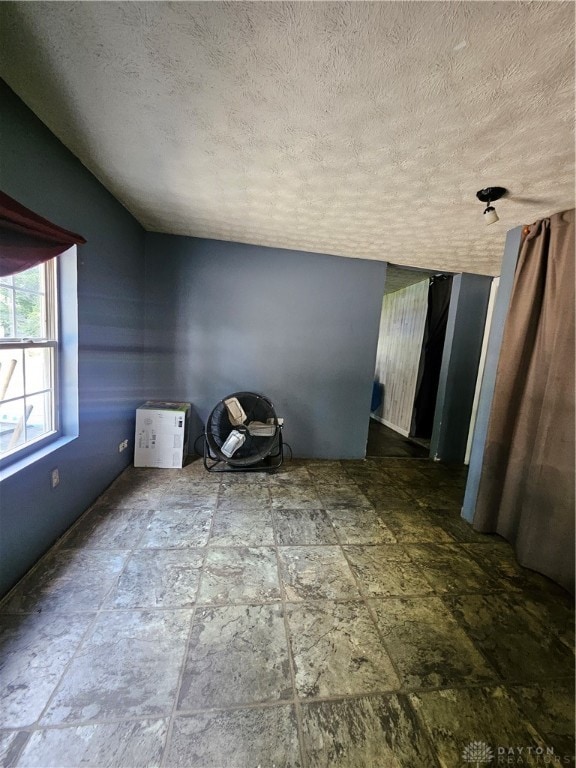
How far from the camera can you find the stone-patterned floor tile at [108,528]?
177 cm

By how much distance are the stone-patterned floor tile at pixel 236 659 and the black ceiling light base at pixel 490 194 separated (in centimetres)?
248

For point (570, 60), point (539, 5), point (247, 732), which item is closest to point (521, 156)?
point (570, 60)

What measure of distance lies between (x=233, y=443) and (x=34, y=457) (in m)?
1.45

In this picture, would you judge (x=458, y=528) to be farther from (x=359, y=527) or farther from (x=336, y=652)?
(x=336, y=652)

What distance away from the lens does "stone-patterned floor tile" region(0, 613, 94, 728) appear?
993 millimetres

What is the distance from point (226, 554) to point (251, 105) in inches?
89.6

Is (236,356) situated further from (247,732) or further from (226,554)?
(247,732)

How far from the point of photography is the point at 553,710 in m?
1.08

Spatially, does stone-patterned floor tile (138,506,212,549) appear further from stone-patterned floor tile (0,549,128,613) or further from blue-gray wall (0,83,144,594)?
blue-gray wall (0,83,144,594)

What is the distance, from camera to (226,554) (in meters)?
1.76

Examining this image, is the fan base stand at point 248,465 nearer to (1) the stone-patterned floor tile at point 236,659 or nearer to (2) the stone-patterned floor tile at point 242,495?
(2) the stone-patterned floor tile at point 242,495

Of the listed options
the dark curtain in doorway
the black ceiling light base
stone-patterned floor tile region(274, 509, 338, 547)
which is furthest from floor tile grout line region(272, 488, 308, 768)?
the dark curtain in doorway

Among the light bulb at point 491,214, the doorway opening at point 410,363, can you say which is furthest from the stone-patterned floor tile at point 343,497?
the light bulb at point 491,214

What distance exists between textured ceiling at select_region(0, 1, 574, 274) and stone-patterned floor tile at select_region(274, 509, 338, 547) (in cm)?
227
